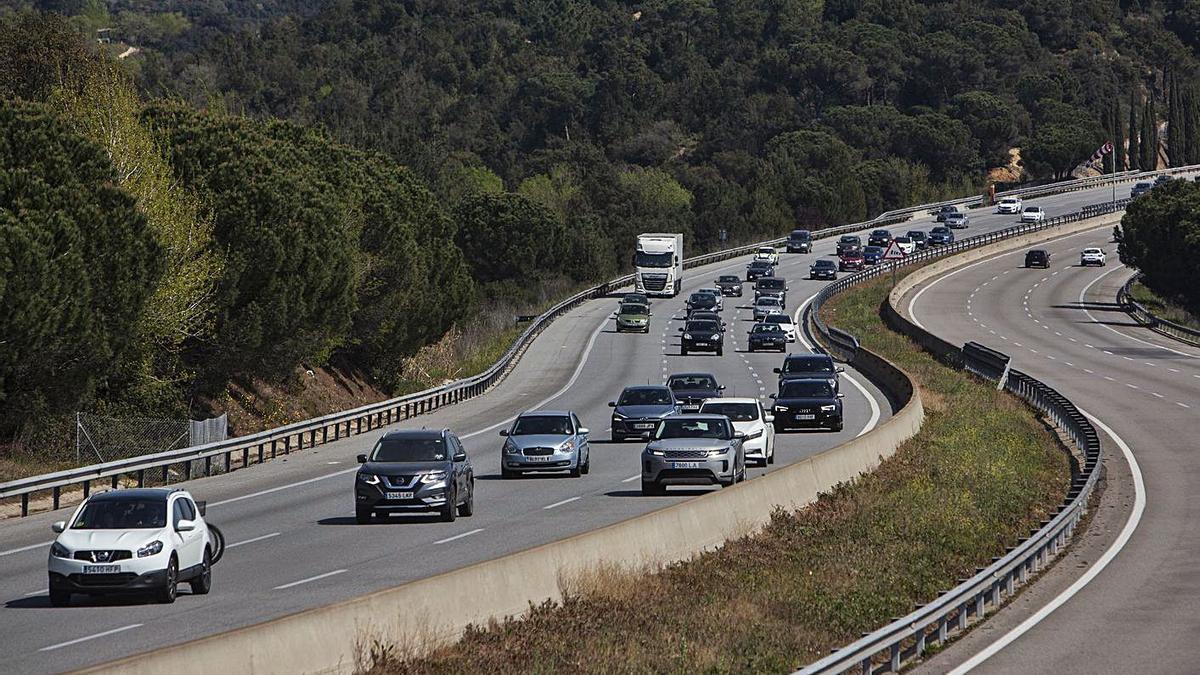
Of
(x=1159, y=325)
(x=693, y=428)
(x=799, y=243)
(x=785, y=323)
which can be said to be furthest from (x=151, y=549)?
(x=799, y=243)

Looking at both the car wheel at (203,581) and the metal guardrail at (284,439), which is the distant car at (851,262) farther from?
the car wheel at (203,581)

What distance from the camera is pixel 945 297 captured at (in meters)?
104

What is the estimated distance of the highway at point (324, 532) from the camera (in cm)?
1989

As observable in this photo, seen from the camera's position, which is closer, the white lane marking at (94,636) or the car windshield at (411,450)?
the white lane marking at (94,636)

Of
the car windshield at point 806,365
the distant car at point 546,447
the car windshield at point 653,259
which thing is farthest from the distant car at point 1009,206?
the distant car at point 546,447

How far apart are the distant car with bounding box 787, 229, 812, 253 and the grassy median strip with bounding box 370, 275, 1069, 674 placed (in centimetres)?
9316

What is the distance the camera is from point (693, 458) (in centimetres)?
3284

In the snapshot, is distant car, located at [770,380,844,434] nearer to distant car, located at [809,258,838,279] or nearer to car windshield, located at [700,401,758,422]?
car windshield, located at [700,401,758,422]

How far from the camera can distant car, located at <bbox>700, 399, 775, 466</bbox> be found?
38.6 meters

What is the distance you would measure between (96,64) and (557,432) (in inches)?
1367

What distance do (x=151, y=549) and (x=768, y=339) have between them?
188 feet

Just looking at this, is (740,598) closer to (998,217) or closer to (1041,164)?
(998,217)

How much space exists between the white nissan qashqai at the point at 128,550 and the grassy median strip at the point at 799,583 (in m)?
4.95

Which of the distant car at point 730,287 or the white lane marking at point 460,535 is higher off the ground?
the white lane marking at point 460,535
